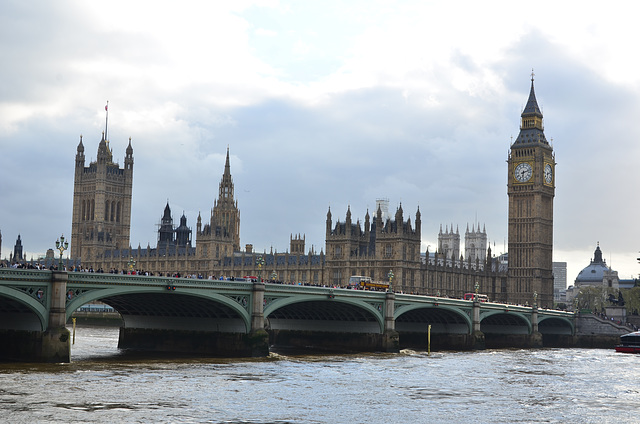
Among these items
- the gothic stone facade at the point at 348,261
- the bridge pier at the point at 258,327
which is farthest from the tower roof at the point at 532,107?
the bridge pier at the point at 258,327

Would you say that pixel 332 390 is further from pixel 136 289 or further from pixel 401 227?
pixel 401 227

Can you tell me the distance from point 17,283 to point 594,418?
32032 mm

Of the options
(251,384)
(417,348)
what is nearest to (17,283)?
(251,384)

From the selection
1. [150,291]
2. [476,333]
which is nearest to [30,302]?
[150,291]

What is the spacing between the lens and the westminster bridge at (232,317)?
56.5 m

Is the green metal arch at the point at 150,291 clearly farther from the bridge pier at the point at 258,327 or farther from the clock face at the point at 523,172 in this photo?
the clock face at the point at 523,172

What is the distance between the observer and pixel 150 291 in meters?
61.8

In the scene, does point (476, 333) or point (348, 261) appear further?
point (348, 261)

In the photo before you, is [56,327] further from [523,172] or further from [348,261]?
[523,172]

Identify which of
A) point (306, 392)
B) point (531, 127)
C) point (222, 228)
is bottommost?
point (306, 392)

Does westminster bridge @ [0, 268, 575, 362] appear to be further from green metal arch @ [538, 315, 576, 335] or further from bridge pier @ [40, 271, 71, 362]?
green metal arch @ [538, 315, 576, 335]

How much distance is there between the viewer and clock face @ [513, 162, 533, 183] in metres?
158

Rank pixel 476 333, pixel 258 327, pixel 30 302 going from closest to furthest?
1. pixel 30 302
2. pixel 258 327
3. pixel 476 333

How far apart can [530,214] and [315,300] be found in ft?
293
